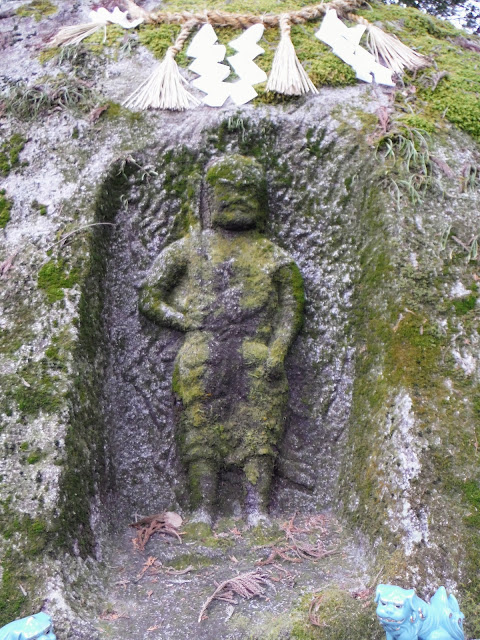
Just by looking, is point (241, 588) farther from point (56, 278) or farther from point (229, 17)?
point (229, 17)

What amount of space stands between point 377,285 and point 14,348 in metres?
2.21

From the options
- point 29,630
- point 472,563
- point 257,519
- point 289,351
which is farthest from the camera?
point 289,351

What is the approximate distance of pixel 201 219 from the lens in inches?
185

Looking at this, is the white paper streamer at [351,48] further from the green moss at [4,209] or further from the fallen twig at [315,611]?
the fallen twig at [315,611]

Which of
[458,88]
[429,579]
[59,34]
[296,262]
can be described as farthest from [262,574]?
[59,34]

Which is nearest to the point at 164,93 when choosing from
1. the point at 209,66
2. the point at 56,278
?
the point at 209,66

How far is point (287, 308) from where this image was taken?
4.50 meters

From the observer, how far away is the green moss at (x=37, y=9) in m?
5.73

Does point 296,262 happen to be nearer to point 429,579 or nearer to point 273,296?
point 273,296

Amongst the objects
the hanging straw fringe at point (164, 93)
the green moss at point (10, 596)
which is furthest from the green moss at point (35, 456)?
the hanging straw fringe at point (164, 93)

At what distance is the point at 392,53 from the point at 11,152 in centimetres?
289

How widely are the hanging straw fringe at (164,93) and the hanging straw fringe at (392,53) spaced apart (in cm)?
148

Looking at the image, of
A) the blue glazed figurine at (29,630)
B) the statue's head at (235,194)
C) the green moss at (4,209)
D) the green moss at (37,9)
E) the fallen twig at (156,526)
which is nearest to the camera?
the blue glazed figurine at (29,630)

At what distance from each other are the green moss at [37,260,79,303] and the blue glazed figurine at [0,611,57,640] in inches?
78.4
